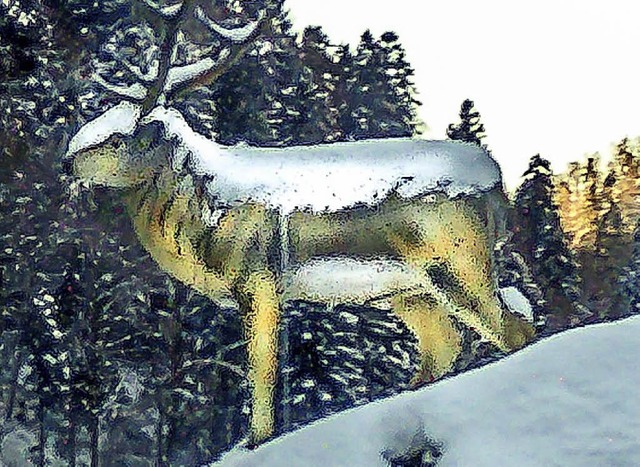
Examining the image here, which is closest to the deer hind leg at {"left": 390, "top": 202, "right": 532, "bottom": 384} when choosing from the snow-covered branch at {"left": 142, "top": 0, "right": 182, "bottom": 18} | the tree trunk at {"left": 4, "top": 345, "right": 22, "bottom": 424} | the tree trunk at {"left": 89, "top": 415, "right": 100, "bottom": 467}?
the snow-covered branch at {"left": 142, "top": 0, "right": 182, "bottom": 18}

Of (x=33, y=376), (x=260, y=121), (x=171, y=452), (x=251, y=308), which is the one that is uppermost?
(x=260, y=121)

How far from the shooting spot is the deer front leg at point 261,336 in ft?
18.3

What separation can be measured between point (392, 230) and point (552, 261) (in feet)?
51.8

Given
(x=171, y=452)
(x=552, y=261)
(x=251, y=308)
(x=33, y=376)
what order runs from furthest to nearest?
(x=552, y=261) < (x=33, y=376) < (x=171, y=452) < (x=251, y=308)

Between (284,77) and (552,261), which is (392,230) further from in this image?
(552,261)

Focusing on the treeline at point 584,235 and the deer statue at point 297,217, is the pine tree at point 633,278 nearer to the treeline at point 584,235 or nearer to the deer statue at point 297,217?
the treeline at point 584,235

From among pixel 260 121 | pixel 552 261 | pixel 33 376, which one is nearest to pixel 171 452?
pixel 33 376

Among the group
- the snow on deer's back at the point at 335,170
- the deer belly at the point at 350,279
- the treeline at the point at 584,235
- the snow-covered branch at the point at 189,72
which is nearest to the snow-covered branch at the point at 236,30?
the snow-covered branch at the point at 189,72

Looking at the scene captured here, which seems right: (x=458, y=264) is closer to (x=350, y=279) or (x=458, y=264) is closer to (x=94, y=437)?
(x=350, y=279)

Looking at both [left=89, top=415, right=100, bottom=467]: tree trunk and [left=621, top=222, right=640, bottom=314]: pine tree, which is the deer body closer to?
[left=89, top=415, right=100, bottom=467]: tree trunk

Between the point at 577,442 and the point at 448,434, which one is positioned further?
the point at 448,434

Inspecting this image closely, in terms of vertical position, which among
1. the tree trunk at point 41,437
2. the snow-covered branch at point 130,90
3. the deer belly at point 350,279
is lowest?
the tree trunk at point 41,437

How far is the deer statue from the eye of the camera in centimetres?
594

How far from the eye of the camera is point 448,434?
10.6 feet
